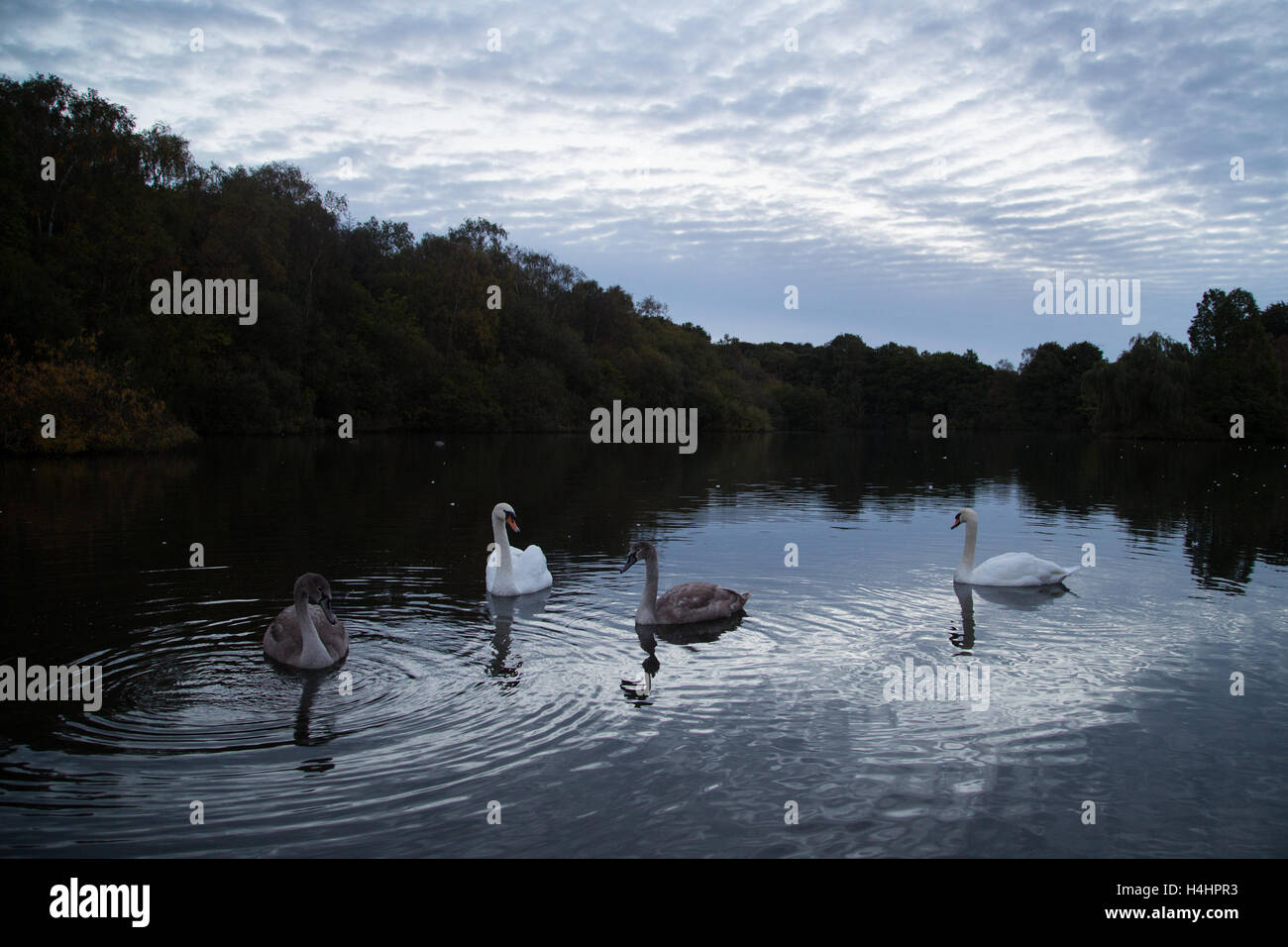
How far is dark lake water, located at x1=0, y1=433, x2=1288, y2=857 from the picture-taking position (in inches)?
227

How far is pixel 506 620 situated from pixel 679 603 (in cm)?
213

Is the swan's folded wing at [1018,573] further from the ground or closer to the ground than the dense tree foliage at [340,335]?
closer to the ground

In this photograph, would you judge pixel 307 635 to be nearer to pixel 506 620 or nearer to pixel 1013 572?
pixel 506 620

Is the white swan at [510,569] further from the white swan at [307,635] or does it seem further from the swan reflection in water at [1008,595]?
the swan reflection in water at [1008,595]

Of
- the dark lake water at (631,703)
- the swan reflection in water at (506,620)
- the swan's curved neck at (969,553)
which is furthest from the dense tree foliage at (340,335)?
the swan's curved neck at (969,553)

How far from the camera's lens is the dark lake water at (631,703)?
5.77 m

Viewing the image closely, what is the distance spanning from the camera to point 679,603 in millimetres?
11531

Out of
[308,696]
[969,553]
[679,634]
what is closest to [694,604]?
[679,634]

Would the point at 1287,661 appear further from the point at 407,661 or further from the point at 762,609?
the point at 407,661

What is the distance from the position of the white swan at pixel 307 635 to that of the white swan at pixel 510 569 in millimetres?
3505

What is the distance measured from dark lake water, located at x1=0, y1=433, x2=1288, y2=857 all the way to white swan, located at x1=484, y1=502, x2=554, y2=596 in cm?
36
